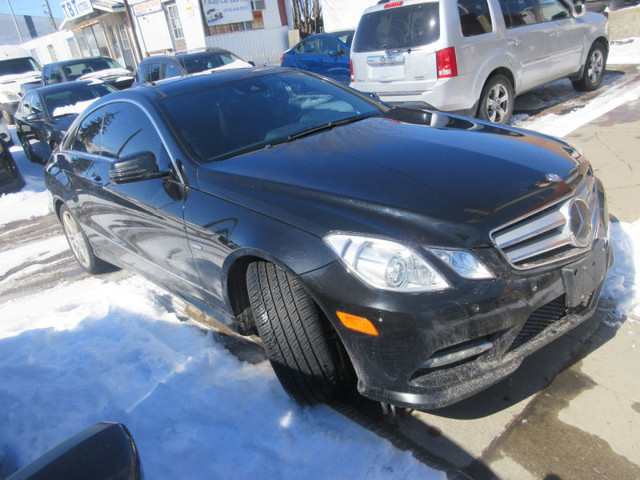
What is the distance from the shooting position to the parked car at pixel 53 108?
28.4 feet

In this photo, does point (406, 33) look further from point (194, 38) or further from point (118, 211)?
point (194, 38)

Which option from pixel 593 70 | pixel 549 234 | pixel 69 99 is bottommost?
pixel 593 70

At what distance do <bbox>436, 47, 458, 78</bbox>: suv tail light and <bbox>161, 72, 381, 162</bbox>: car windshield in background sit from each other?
280 cm

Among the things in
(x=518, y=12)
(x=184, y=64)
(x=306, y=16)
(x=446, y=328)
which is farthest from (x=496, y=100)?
(x=306, y=16)

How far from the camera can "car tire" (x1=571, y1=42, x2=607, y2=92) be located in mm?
7863

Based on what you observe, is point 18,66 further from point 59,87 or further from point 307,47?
point 307,47

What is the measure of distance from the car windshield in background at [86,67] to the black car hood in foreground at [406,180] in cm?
1443

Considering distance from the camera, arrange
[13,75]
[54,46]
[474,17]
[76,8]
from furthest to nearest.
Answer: [54,46], [76,8], [13,75], [474,17]

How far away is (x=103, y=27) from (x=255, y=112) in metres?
29.7

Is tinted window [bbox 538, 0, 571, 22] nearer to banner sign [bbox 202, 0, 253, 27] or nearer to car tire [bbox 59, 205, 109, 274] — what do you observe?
car tire [bbox 59, 205, 109, 274]

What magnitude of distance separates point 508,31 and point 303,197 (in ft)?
18.0

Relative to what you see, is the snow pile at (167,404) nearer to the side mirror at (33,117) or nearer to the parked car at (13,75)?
the side mirror at (33,117)

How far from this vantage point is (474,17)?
6191mm

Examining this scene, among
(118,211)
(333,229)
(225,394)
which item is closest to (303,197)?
(333,229)
